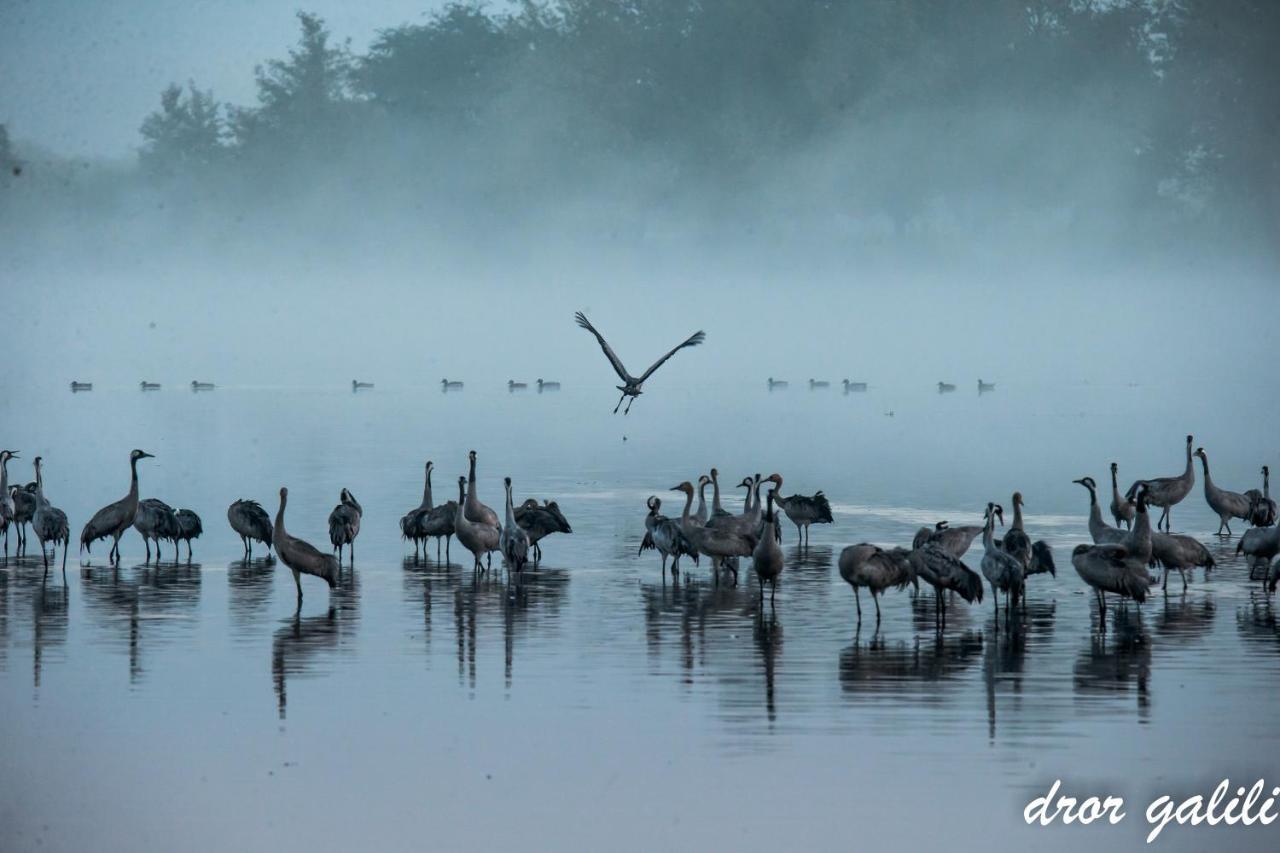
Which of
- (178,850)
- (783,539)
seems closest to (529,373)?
(783,539)

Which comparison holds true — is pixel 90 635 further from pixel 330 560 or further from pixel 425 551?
pixel 425 551

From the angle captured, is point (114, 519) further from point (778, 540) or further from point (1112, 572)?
point (1112, 572)

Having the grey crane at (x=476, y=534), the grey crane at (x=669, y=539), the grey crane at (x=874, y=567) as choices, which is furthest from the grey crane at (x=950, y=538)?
the grey crane at (x=476, y=534)

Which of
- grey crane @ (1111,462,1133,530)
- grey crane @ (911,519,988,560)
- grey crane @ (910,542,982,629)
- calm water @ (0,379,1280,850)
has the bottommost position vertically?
calm water @ (0,379,1280,850)

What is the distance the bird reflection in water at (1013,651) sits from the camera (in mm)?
18609

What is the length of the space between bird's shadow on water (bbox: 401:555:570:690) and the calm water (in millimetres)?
78

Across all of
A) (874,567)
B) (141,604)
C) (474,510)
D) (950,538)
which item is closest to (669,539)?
(474,510)

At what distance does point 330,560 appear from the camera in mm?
24609

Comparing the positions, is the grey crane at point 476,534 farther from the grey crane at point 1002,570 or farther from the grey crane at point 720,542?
the grey crane at point 1002,570

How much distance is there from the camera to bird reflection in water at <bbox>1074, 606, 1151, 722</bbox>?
19031 mm

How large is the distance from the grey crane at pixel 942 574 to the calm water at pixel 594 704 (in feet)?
1.54

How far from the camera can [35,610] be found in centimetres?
2408

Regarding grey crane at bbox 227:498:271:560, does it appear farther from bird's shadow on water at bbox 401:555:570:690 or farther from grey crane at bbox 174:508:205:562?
bird's shadow on water at bbox 401:555:570:690

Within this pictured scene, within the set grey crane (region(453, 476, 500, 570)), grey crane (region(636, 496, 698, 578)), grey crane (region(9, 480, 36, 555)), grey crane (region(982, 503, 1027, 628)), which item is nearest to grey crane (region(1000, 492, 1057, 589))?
grey crane (region(982, 503, 1027, 628))
